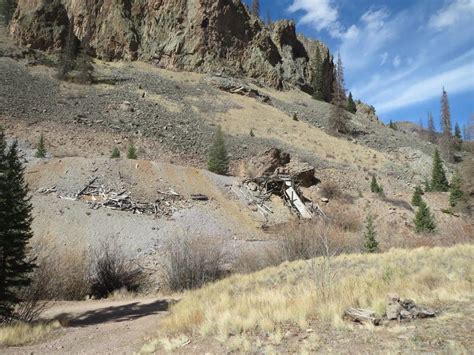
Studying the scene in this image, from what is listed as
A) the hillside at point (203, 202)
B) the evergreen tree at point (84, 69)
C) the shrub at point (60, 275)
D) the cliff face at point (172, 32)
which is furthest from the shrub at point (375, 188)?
the cliff face at point (172, 32)

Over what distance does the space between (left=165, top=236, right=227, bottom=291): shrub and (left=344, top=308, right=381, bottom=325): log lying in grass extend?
32.4 feet

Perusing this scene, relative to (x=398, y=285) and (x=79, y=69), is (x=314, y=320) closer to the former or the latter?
(x=398, y=285)

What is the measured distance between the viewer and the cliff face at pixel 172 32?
6191 centimetres

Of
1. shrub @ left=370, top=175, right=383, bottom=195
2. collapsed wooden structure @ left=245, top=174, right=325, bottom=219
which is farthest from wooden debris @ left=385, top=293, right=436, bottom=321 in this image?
shrub @ left=370, top=175, right=383, bottom=195

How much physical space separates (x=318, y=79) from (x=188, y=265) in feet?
222

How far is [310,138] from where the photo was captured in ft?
148

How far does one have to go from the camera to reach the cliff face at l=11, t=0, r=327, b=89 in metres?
61.9

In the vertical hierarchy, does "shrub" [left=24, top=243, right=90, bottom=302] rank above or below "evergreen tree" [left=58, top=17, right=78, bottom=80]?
below

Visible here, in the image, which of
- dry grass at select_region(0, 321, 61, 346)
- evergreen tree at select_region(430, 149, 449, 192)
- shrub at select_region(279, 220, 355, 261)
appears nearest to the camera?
dry grass at select_region(0, 321, 61, 346)

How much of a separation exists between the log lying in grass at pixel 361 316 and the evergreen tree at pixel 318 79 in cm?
6869

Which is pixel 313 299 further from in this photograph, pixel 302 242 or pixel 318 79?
pixel 318 79

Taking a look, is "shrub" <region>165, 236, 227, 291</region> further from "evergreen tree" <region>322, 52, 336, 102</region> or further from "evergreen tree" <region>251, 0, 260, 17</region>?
"evergreen tree" <region>251, 0, 260, 17</region>

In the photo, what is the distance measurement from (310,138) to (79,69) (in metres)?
31.6

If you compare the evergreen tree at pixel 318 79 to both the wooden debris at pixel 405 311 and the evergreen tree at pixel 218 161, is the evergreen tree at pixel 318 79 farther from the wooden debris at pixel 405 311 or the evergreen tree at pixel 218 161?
the wooden debris at pixel 405 311
